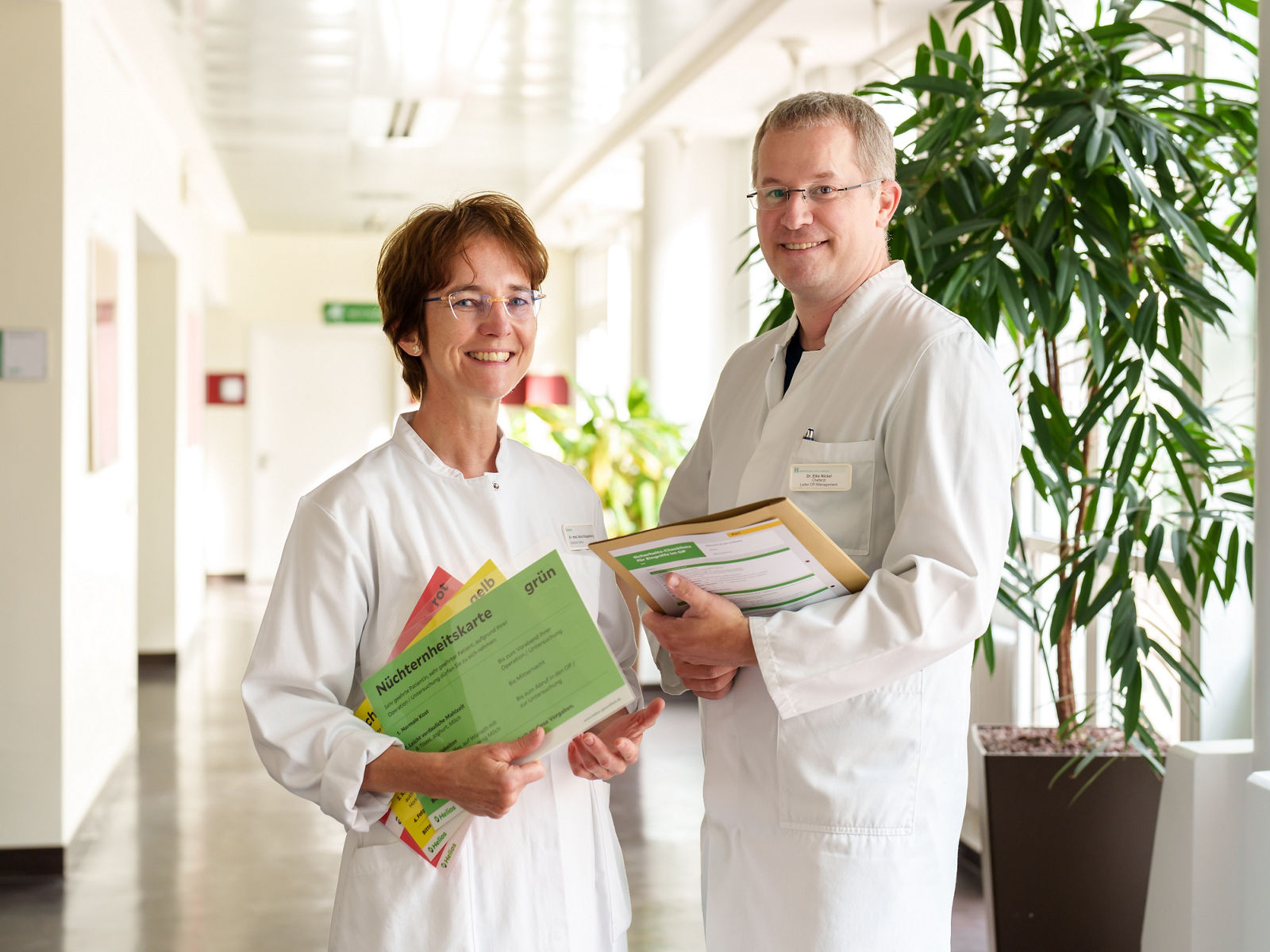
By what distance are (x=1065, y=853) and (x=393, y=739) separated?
2.08m

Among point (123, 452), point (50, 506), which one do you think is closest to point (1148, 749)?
point (50, 506)

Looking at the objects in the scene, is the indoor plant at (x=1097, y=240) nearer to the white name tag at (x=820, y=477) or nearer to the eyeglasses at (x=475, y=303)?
the white name tag at (x=820, y=477)

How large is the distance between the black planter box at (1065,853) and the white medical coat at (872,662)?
51.0 inches

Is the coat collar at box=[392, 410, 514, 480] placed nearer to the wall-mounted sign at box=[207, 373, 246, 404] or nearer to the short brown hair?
the short brown hair

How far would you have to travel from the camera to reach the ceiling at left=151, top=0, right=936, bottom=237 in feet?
16.2

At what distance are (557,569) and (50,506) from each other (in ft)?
11.1

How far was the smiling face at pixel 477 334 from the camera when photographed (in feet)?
5.18

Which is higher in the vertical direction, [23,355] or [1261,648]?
[23,355]

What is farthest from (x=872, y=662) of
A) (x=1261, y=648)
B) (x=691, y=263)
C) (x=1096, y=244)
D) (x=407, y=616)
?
(x=691, y=263)

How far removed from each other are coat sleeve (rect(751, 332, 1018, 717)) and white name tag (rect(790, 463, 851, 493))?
0.07 meters

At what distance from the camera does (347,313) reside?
12.1 meters

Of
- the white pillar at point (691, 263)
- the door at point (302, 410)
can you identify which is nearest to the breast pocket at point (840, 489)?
the white pillar at point (691, 263)

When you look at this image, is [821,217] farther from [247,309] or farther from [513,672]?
[247,309]

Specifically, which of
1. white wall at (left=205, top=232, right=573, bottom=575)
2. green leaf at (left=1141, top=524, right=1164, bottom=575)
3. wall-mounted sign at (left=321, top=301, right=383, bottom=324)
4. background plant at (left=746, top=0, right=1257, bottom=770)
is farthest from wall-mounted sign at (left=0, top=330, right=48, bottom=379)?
wall-mounted sign at (left=321, top=301, right=383, bottom=324)
